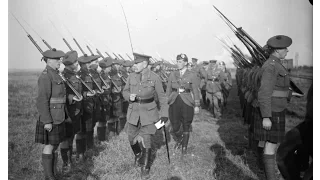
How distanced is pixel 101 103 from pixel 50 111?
2637 millimetres

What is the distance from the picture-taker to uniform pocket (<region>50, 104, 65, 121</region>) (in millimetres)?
4434

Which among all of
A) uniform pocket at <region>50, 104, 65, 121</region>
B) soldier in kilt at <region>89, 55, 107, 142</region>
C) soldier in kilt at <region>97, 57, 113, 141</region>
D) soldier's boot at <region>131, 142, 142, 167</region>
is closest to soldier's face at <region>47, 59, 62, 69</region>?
uniform pocket at <region>50, 104, 65, 121</region>

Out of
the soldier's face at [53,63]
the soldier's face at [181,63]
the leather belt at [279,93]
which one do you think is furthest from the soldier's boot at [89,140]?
the leather belt at [279,93]

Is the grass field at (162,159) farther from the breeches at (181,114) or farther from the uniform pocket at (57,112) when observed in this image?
the uniform pocket at (57,112)

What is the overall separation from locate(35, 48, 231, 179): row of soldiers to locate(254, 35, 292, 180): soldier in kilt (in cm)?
188

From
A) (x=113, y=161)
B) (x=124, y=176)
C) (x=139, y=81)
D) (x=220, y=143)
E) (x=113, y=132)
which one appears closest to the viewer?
(x=124, y=176)

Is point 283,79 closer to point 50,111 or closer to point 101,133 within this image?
point 50,111

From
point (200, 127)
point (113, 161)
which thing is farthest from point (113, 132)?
point (200, 127)

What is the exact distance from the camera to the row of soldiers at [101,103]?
441 cm

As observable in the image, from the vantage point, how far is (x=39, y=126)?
14.5ft

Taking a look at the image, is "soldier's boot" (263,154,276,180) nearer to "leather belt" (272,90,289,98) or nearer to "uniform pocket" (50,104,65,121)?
"leather belt" (272,90,289,98)
